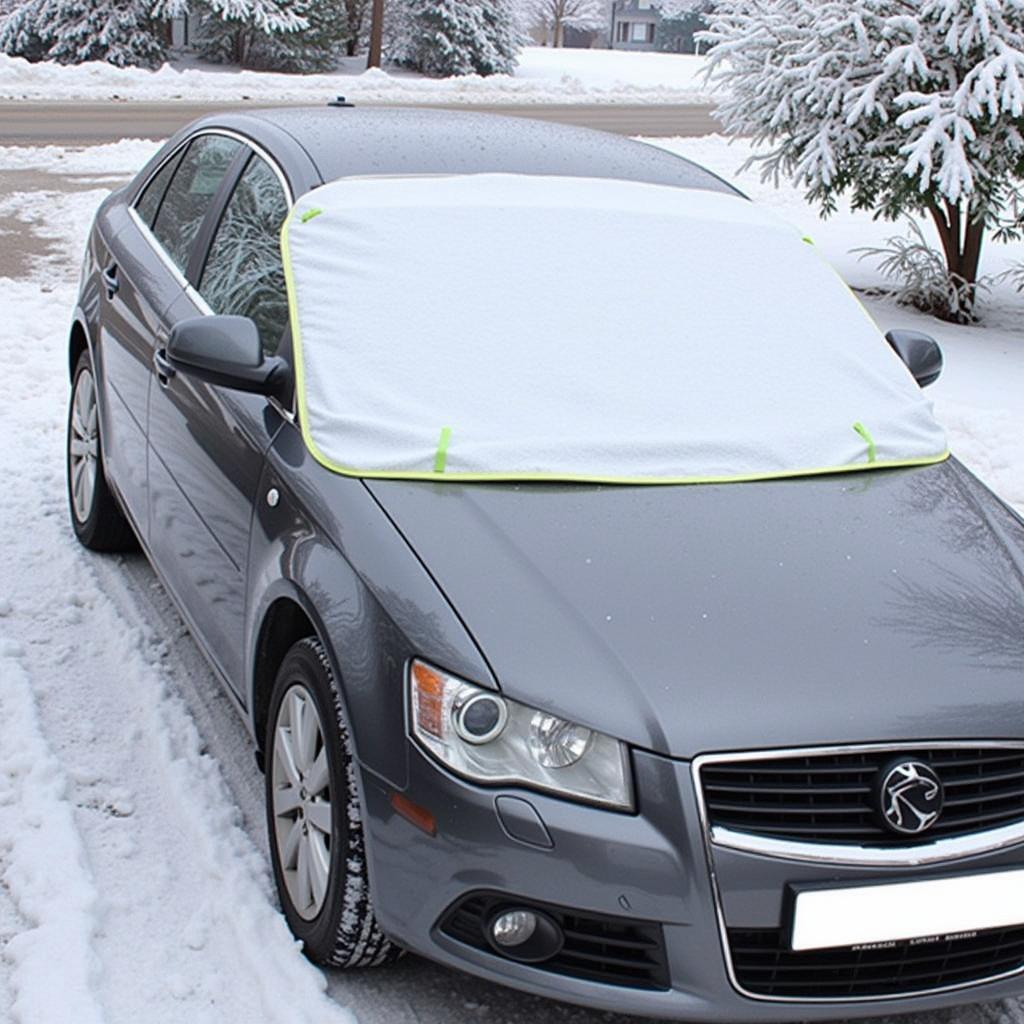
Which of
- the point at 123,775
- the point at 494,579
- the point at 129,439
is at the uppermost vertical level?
the point at 494,579

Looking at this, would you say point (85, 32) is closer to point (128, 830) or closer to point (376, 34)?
point (376, 34)

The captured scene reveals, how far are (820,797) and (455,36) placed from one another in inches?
1439

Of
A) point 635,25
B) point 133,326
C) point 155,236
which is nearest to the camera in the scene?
point 133,326

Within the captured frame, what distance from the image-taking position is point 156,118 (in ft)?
69.7

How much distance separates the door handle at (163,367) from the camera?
4172 millimetres

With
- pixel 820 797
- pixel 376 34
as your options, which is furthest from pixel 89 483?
pixel 376 34

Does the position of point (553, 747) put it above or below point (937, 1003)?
above

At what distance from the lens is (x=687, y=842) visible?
2.52 m

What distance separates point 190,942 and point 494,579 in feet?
3.41

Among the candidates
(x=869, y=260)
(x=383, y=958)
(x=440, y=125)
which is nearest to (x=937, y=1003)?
(x=383, y=958)

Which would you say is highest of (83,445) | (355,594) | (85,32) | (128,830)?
(85,32)

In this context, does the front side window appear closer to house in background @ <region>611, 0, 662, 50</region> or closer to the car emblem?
the car emblem

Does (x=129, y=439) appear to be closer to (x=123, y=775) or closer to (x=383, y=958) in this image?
(x=123, y=775)

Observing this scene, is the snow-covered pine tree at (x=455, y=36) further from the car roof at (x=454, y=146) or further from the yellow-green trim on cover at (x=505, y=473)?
the yellow-green trim on cover at (x=505, y=473)
